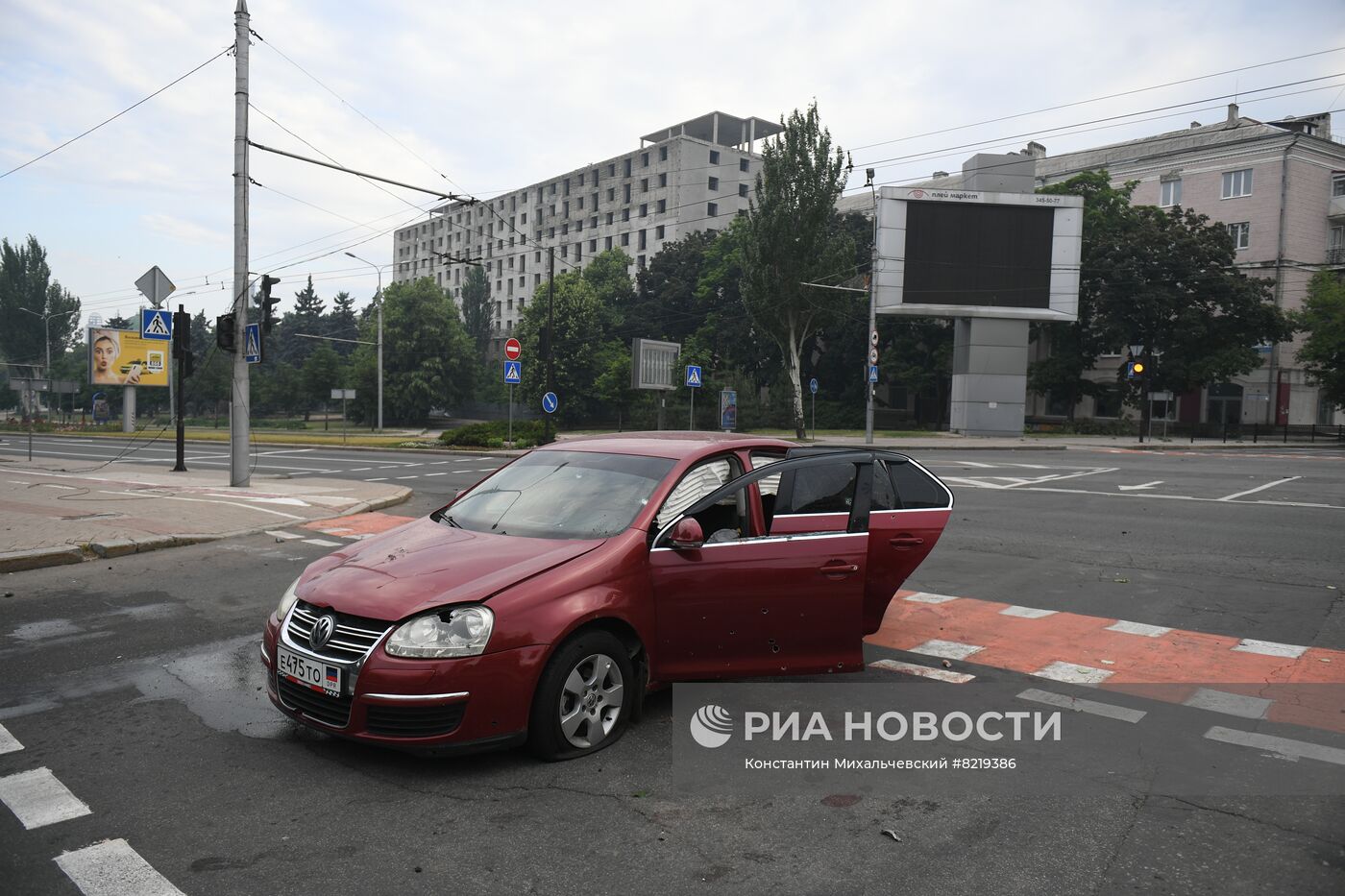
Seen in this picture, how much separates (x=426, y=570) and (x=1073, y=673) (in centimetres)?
417

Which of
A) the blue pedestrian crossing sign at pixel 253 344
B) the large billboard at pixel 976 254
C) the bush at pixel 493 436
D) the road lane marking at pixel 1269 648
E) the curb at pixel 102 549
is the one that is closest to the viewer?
the road lane marking at pixel 1269 648

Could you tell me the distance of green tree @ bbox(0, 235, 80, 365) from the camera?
88.8 meters

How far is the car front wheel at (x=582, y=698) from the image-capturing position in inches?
163

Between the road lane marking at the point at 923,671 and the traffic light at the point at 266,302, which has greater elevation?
the traffic light at the point at 266,302

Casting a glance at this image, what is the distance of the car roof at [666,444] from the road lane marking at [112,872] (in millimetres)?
3143

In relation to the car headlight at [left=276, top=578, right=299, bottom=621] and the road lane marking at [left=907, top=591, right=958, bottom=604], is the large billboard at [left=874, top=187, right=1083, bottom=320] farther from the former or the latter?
the car headlight at [left=276, top=578, right=299, bottom=621]

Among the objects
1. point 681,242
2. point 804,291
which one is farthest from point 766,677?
point 681,242

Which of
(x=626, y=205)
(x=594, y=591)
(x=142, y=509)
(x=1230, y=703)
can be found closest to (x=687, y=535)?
(x=594, y=591)

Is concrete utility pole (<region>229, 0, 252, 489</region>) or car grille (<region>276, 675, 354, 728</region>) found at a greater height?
concrete utility pole (<region>229, 0, 252, 489</region>)

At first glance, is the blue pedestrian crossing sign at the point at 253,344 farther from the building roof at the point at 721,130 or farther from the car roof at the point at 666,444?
the building roof at the point at 721,130

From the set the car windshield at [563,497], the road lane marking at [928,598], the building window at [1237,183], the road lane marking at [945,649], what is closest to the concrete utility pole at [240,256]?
the car windshield at [563,497]

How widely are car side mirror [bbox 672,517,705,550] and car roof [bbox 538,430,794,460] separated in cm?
72

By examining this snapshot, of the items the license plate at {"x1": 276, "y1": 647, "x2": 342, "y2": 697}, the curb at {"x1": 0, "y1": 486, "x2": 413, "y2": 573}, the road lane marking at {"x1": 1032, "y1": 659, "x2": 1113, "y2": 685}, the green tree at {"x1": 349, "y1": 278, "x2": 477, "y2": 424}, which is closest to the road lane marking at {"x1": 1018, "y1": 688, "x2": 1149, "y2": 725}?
the road lane marking at {"x1": 1032, "y1": 659, "x2": 1113, "y2": 685}

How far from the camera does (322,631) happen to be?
4191 mm
